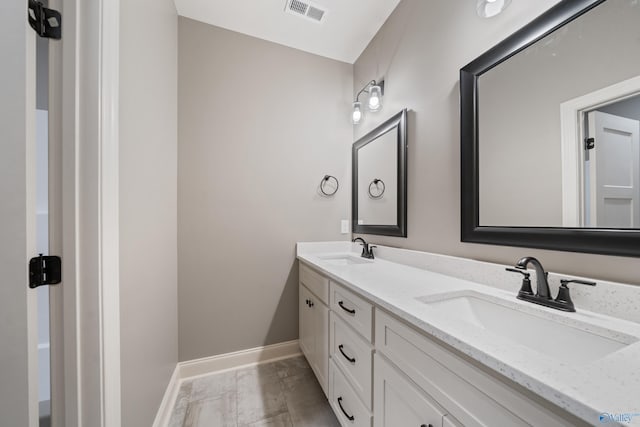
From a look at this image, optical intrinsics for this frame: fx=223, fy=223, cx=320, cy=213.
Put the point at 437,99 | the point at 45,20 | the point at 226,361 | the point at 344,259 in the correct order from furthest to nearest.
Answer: the point at 344,259 → the point at 226,361 → the point at 437,99 → the point at 45,20

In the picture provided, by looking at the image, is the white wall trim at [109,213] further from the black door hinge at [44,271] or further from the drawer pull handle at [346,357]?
the drawer pull handle at [346,357]

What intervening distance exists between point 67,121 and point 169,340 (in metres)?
1.32

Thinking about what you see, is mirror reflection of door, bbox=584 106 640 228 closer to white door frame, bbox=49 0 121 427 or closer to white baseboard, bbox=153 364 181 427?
white door frame, bbox=49 0 121 427

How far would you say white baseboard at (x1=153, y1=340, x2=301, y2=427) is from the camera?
4.78 feet

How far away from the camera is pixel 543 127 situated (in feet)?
2.73

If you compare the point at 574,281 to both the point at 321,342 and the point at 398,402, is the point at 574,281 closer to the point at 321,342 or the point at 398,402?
the point at 398,402

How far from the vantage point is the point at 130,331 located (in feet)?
2.91

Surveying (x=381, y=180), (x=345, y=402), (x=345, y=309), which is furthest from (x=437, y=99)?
(x=345, y=402)

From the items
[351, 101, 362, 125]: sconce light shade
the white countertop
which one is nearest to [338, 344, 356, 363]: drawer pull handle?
the white countertop

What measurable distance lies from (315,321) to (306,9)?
7.08ft

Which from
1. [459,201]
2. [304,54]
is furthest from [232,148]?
[459,201]

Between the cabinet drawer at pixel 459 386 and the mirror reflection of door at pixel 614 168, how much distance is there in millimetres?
654

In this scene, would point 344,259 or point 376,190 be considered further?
point 344,259

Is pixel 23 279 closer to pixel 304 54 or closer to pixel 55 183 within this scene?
pixel 55 183
